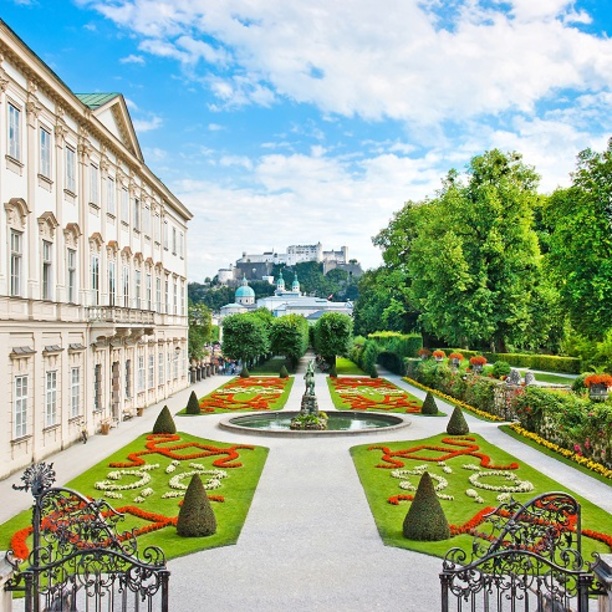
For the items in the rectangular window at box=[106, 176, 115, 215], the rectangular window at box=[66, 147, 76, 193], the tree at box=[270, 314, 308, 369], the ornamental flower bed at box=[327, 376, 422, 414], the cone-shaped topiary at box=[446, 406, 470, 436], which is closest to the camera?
the rectangular window at box=[66, 147, 76, 193]

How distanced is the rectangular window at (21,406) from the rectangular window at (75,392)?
4058 millimetres

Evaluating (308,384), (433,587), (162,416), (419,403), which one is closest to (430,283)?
(419,403)

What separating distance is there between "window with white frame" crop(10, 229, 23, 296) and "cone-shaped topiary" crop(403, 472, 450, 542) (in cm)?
1295

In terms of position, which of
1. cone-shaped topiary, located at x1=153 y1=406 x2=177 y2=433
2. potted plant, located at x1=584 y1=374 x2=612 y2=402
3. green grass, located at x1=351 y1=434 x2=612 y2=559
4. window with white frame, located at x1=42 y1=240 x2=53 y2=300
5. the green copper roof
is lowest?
green grass, located at x1=351 y1=434 x2=612 y2=559

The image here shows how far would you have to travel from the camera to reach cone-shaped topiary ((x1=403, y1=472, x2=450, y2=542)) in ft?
42.9

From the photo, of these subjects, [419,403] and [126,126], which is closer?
[126,126]

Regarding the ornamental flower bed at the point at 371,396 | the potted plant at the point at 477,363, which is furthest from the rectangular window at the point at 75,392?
the potted plant at the point at 477,363

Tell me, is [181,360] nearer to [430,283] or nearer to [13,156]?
[430,283]

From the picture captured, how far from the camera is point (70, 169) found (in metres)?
24.5

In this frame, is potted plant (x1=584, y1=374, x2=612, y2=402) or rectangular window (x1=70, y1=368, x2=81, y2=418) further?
rectangular window (x1=70, y1=368, x2=81, y2=418)

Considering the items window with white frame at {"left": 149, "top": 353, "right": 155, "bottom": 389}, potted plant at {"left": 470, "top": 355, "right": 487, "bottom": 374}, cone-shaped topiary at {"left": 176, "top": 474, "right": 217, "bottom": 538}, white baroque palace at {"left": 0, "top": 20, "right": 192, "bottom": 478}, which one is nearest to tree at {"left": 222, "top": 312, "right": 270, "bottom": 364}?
window with white frame at {"left": 149, "top": 353, "right": 155, "bottom": 389}

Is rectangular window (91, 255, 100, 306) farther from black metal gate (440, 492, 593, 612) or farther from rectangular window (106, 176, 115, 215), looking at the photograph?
black metal gate (440, 492, 593, 612)

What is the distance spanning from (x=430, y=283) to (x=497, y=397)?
2036cm

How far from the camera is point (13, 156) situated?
19625 mm
